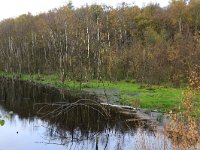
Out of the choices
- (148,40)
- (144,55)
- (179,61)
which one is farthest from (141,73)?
(148,40)

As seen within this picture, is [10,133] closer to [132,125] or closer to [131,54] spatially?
[132,125]

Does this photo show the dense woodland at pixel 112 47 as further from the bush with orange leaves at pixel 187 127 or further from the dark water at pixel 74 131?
the bush with orange leaves at pixel 187 127

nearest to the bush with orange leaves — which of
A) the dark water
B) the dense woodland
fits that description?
the dark water

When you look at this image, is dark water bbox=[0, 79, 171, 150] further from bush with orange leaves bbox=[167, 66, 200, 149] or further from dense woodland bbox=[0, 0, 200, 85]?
dense woodland bbox=[0, 0, 200, 85]

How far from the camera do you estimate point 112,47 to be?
168 feet

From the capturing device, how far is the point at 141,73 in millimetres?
41938

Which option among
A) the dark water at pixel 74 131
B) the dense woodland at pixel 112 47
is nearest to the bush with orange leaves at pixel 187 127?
the dark water at pixel 74 131

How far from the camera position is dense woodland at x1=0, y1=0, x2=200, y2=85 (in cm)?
4059

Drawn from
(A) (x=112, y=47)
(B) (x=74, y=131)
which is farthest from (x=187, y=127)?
(A) (x=112, y=47)

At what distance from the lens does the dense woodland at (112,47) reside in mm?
40594

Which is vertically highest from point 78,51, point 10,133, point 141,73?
point 78,51

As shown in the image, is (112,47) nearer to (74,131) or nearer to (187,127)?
(74,131)

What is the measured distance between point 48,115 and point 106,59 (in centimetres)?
2184

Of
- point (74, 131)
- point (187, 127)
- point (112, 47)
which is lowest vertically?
point (74, 131)
